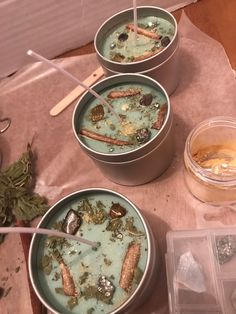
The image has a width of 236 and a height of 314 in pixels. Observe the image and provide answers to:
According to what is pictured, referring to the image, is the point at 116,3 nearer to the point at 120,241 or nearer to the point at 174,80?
the point at 174,80

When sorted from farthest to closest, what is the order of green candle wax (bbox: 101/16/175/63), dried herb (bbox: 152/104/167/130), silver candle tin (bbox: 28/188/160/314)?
green candle wax (bbox: 101/16/175/63) → dried herb (bbox: 152/104/167/130) → silver candle tin (bbox: 28/188/160/314)

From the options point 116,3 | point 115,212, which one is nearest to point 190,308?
point 115,212

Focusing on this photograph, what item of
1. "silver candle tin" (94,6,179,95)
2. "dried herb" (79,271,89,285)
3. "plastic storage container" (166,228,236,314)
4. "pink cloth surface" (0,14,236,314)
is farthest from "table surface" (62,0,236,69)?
"dried herb" (79,271,89,285)

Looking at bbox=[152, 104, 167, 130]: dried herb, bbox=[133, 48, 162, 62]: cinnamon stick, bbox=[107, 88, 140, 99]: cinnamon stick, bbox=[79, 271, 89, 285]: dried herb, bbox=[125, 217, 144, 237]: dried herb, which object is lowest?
bbox=[79, 271, 89, 285]: dried herb

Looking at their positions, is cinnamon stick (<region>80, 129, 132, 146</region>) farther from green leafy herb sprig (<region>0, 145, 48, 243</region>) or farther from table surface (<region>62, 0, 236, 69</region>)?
table surface (<region>62, 0, 236, 69</region>)

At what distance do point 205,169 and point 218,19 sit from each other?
0.40 meters

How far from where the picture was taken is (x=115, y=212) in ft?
1.91

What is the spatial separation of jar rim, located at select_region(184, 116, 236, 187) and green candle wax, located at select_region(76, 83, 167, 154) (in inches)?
2.4

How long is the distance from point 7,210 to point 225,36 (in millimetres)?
573

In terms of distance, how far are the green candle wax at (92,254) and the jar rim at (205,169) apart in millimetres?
120

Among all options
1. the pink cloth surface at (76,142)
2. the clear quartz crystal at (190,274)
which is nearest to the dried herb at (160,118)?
the pink cloth surface at (76,142)

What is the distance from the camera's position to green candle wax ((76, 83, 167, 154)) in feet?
2.09

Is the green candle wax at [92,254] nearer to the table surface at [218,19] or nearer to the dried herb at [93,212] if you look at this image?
the dried herb at [93,212]

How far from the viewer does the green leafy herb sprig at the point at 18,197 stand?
0.70 m
